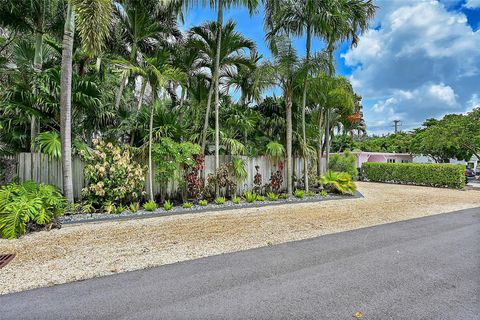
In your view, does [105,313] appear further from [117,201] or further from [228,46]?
[228,46]

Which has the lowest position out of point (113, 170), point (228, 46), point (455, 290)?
point (455, 290)

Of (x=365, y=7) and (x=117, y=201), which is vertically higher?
(x=365, y=7)

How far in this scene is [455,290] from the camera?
10.1ft

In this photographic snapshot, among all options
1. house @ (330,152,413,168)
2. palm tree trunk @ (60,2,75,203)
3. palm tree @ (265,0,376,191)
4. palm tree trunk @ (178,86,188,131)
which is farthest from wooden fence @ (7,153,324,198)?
house @ (330,152,413,168)

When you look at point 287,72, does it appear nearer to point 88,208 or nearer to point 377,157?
point 88,208

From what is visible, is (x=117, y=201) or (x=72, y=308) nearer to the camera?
(x=72, y=308)

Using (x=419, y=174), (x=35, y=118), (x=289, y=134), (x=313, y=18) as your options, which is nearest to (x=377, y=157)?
(x=419, y=174)

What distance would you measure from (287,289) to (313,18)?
9632 millimetres

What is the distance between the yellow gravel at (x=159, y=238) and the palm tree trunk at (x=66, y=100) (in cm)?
140

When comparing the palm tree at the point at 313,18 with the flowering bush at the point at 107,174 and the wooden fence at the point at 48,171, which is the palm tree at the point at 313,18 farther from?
the wooden fence at the point at 48,171

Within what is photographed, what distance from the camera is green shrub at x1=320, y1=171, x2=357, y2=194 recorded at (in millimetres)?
11352

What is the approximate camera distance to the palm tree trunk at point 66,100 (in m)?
6.54

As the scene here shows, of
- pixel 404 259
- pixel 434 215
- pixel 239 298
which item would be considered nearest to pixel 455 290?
pixel 404 259

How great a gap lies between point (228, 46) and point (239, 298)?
8.20 m
